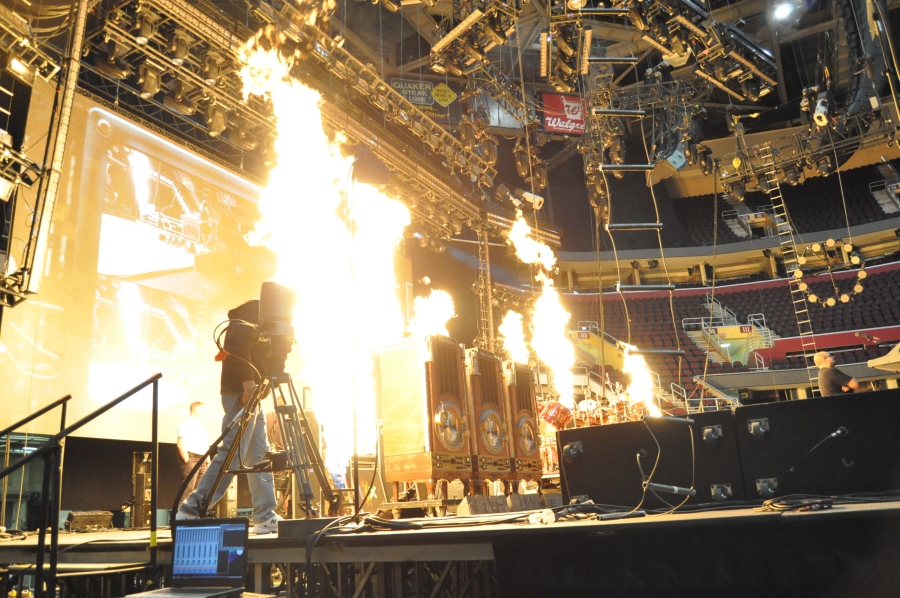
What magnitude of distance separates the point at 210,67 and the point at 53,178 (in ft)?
8.95

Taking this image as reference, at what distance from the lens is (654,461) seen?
277 cm

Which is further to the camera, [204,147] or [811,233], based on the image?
[811,233]

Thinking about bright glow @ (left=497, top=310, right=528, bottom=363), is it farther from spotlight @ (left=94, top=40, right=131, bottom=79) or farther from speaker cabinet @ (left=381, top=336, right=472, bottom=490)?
spotlight @ (left=94, top=40, right=131, bottom=79)

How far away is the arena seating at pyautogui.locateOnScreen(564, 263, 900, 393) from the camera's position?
763 inches

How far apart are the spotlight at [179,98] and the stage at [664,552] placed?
5.73 metres

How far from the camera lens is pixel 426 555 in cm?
228

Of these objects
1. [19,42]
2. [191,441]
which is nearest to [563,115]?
[191,441]

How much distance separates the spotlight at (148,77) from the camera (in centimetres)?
663

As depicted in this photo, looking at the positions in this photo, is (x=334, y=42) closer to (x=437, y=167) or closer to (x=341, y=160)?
(x=341, y=160)

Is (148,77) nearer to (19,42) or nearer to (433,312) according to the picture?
(19,42)

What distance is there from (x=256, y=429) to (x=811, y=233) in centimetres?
2400

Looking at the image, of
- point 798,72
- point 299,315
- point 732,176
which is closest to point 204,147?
point 299,315

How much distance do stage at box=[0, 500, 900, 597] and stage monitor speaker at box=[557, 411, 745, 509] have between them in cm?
21

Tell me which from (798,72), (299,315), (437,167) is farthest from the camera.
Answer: (798,72)
